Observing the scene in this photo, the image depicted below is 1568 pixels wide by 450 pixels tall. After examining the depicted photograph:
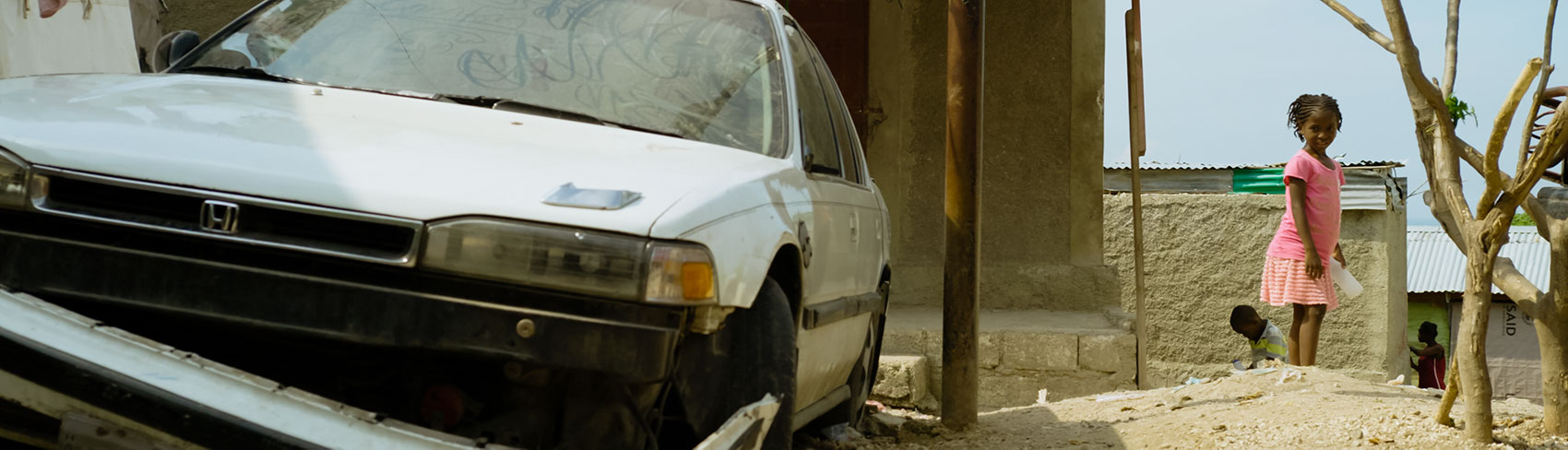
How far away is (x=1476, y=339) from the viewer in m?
4.18

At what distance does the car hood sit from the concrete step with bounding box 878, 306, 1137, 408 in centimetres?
431

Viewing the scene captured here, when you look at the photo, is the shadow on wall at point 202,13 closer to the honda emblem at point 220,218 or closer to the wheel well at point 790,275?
the wheel well at point 790,275

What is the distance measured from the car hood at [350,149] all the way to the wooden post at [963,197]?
2110 mm

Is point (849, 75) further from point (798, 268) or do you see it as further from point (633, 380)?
point (633, 380)

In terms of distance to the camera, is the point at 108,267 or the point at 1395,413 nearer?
the point at 108,267

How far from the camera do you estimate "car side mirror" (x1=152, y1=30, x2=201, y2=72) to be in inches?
147

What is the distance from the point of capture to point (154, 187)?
2479 mm

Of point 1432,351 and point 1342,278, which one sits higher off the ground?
point 1342,278

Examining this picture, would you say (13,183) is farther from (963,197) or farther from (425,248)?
(963,197)

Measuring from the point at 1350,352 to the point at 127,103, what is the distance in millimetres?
12279

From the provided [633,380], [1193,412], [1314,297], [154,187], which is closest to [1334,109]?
[1314,297]

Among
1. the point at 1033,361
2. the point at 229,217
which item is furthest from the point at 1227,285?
the point at 229,217

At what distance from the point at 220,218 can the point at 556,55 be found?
1251mm

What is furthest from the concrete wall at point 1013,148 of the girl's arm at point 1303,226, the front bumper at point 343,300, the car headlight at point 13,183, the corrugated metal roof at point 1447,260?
the corrugated metal roof at point 1447,260
